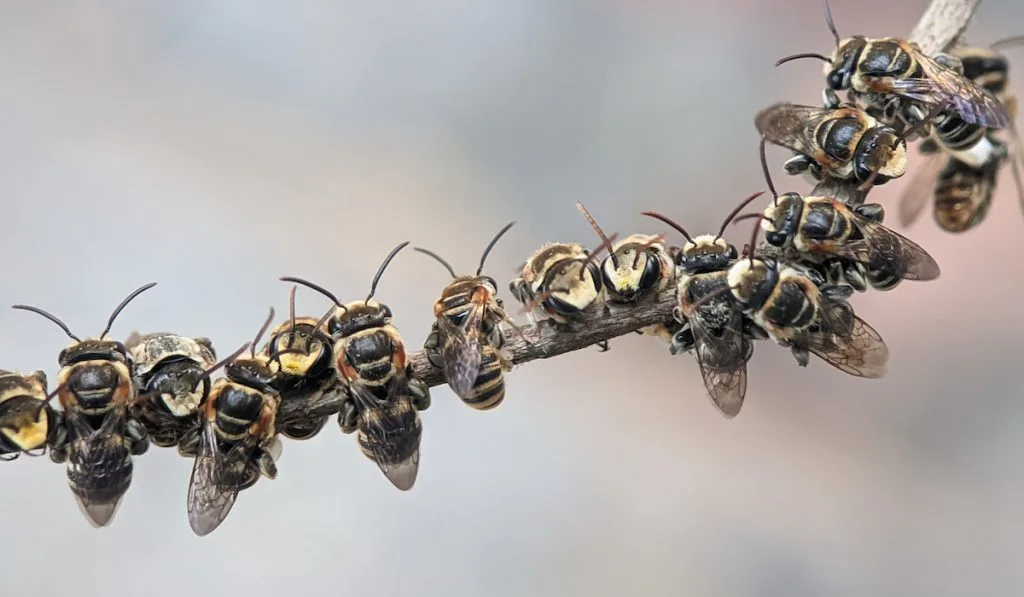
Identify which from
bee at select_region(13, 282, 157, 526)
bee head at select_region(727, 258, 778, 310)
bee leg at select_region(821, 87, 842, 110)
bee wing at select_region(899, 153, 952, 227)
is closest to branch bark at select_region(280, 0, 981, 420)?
bee head at select_region(727, 258, 778, 310)

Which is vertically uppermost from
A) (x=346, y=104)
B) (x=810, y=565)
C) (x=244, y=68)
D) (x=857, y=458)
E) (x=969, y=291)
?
(x=244, y=68)

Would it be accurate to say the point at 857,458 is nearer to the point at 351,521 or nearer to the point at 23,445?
the point at 351,521

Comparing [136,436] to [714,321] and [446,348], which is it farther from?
[714,321]

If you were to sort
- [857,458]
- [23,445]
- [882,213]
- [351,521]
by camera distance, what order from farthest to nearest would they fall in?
1. [857,458]
2. [351,521]
3. [882,213]
4. [23,445]

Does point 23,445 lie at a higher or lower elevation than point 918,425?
higher

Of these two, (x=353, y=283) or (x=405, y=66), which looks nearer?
(x=353, y=283)

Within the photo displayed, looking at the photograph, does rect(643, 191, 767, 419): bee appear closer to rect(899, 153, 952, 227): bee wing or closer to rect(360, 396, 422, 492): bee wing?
rect(360, 396, 422, 492): bee wing

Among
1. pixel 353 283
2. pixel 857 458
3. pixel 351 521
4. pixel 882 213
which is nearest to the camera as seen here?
pixel 882 213

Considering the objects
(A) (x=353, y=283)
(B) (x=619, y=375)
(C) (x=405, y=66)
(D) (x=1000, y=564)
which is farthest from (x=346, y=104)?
(D) (x=1000, y=564)
